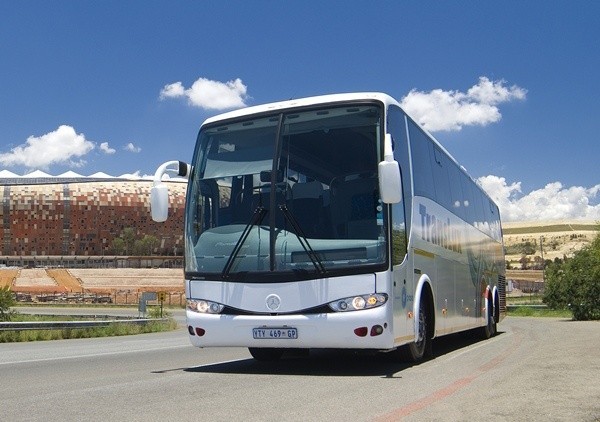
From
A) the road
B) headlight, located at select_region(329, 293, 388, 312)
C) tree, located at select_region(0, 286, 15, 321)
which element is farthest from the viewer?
tree, located at select_region(0, 286, 15, 321)

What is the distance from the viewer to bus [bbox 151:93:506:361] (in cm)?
898

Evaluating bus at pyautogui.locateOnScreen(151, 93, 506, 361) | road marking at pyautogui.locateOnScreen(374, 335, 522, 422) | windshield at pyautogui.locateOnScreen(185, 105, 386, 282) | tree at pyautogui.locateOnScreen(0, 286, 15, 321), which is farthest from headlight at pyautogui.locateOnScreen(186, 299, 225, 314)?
tree at pyautogui.locateOnScreen(0, 286, 15, 321)

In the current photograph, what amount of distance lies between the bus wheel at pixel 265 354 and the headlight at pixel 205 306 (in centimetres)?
178

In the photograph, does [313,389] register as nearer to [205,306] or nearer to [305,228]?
[305,228]

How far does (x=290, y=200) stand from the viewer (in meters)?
9.46

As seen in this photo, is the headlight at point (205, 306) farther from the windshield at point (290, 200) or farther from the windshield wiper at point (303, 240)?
the windshield wiper at point (303, 240)

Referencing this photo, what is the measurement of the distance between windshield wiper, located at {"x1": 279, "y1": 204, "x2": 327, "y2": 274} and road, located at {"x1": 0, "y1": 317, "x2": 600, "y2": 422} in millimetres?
1283

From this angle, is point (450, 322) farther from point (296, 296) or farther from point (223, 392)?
point (223, 392)

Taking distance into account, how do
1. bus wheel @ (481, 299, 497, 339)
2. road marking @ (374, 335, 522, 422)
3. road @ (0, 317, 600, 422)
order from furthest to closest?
bus wheel @ (481, 299, 497, 339) → road @ (0, 317, 600, 422) → road marking @ (374, 335, 522, 422)

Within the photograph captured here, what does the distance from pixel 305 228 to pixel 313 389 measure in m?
2.15

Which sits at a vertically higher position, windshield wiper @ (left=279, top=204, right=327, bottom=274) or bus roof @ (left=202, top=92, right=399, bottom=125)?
bus roof @ (left=202, top=92, right=399, bottom=125)

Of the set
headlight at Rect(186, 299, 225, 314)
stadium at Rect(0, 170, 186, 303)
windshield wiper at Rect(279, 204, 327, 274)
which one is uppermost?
stadium at Rect(0, 170, 186, 303)

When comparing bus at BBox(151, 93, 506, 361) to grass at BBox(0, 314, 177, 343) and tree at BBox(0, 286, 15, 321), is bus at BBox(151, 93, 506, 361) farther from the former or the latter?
tree at BBox(0, 286, 15, 321)

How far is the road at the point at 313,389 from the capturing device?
19.9 feet
